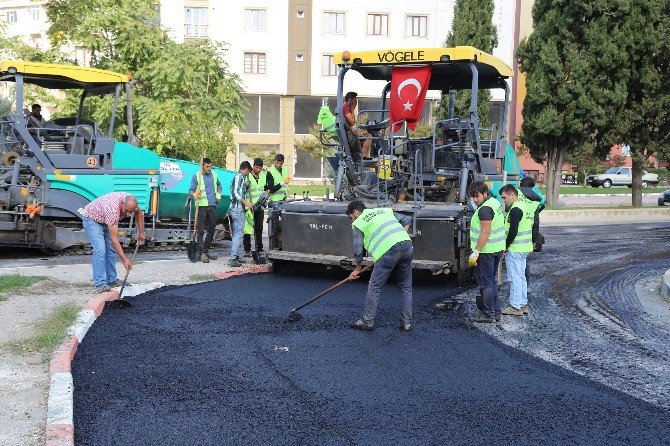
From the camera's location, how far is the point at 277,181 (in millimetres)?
12484

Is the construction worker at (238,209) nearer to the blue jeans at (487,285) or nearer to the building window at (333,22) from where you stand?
the blue jeans at (487,285)

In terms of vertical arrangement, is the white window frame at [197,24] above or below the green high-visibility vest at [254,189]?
above

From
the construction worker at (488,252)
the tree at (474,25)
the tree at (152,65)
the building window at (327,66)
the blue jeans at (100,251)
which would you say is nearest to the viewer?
the construction worker at (488,252)

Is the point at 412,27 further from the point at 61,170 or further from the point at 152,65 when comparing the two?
the point at 61,170

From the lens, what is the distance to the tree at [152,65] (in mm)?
20359

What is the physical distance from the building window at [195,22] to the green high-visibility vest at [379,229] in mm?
35114

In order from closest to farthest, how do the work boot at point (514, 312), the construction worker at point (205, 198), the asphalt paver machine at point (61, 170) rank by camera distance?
the work boot at point (514, 312), the asphalt paver machine at point (61, 170), the construction worker at point (205, 198)

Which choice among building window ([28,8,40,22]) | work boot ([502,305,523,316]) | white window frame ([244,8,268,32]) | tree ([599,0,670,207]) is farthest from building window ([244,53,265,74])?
work boot ([502,305,523,316])

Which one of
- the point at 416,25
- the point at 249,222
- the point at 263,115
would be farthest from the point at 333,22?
the point at 249,222

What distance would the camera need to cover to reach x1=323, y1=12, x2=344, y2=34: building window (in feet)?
133

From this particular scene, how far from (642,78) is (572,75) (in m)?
2.07

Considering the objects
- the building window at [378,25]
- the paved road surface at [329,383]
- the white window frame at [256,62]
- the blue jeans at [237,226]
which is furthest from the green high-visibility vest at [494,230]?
the building window at [378,25]

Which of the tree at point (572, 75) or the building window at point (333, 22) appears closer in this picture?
the tree at point (572, 75)

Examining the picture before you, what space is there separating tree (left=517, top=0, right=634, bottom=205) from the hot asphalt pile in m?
16.4
